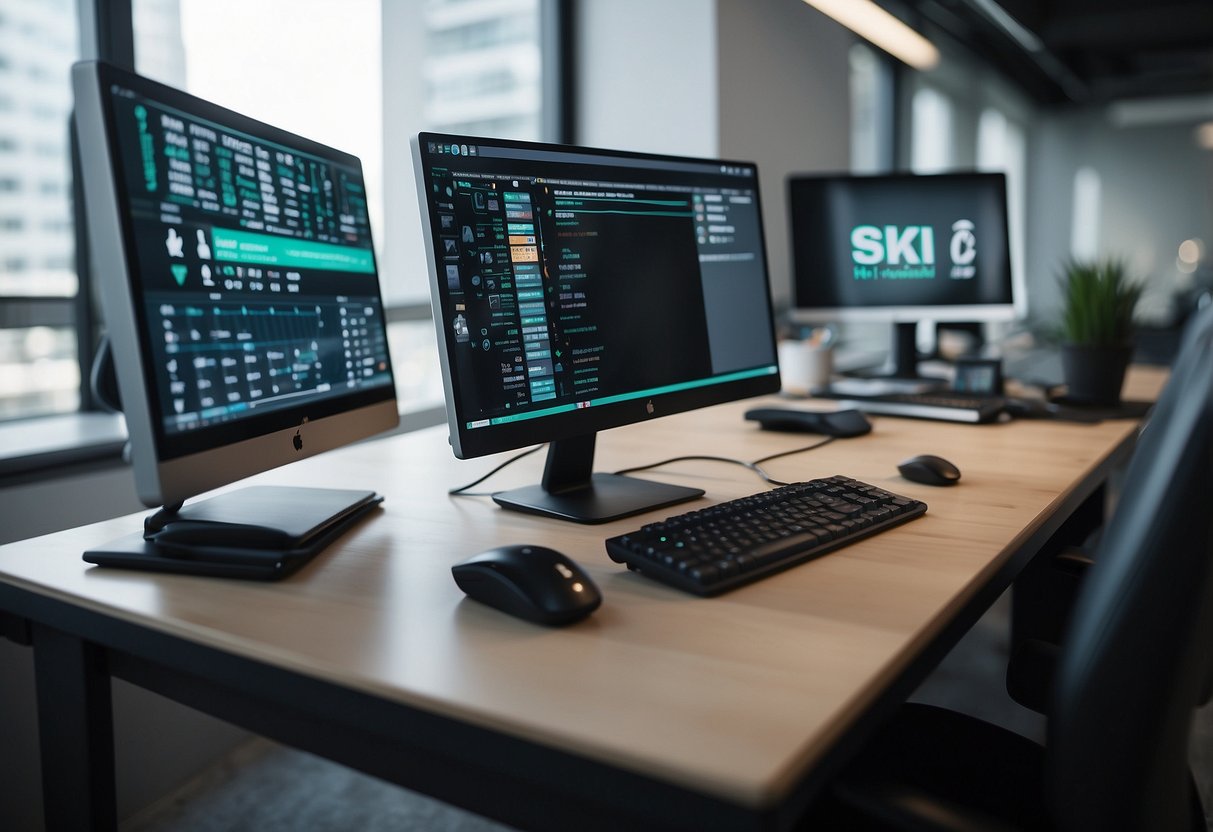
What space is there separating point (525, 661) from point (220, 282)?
54cm

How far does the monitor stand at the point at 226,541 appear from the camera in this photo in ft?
3.22

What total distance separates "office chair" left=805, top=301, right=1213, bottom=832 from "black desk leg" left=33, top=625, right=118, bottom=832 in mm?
750

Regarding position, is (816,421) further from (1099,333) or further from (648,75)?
(648,75)

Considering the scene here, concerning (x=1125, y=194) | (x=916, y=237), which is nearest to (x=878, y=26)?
(x=916, y=237)

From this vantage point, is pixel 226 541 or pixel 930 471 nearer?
pixel 226 541

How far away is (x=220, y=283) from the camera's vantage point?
3.32ft

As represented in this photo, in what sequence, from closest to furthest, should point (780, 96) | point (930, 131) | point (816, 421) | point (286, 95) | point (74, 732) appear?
point (74, 732), point (816, 421), point (286, 95), point (780, 96), point (930, 131)

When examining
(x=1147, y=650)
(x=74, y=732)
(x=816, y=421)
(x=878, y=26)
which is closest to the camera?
(x=1147, y=650)

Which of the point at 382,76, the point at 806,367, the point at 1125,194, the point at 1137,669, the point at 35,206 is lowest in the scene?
the point at 1137,669

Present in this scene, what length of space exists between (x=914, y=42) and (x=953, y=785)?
10.6 feet

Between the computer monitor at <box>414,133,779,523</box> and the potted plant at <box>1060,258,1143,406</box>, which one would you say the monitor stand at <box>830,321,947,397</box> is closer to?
the potted plant at <box>1060,258,1143,406</box>

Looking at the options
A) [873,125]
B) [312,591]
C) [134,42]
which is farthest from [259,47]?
[873,125]

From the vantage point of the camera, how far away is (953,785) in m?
1.00

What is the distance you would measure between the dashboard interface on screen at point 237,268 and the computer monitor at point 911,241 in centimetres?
141
